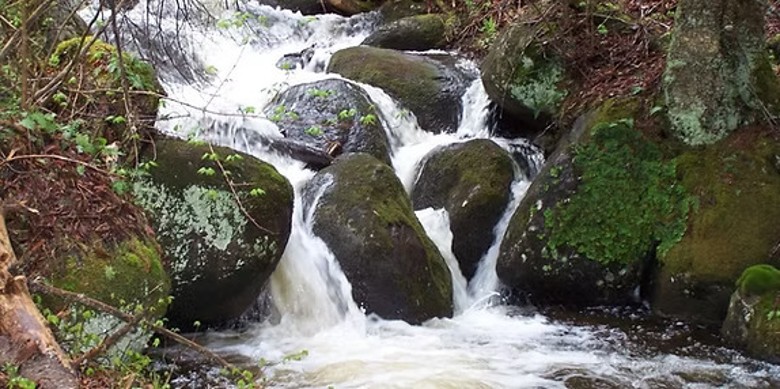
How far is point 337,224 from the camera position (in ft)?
21.3

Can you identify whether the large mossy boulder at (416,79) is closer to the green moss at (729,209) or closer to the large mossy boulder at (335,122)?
the large mossy boulder at (335,122)

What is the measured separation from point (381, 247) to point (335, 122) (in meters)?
2.01

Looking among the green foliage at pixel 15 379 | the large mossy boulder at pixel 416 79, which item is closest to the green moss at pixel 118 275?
the green foliage at pixel 15 379

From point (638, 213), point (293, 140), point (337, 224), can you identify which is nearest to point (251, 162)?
point (337, 224)

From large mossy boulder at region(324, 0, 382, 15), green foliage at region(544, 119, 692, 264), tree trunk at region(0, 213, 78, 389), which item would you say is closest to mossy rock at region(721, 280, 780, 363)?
green foliage at region(544, 119, 692, 264)

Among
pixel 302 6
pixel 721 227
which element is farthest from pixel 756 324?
pixel 302 6

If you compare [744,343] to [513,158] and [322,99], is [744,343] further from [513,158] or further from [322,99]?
[322,99]

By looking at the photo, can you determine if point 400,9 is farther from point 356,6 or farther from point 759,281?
point 759,281

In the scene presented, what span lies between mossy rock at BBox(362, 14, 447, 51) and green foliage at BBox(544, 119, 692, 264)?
5.92 metres

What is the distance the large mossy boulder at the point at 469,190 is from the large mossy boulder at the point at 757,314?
8.34 feet

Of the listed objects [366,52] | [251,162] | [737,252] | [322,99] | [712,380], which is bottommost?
[712,380]

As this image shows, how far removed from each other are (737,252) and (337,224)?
10.7 ft

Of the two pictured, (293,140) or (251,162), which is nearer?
(251,162)

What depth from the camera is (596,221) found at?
21.7 ft
